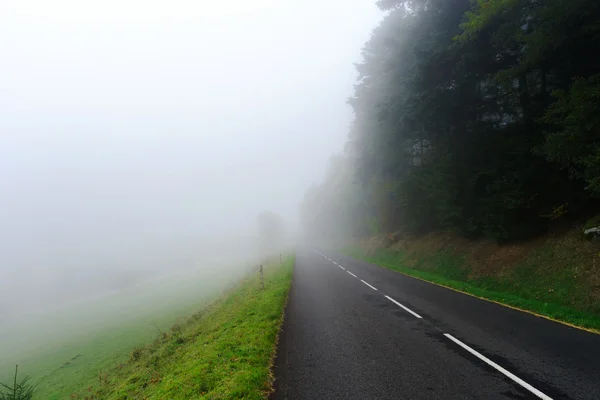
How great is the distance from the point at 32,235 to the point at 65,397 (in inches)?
7042

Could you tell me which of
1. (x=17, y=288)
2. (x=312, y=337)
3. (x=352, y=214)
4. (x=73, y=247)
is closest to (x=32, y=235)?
(x=73, y=247)

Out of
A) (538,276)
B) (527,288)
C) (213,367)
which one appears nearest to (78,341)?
(213,367)

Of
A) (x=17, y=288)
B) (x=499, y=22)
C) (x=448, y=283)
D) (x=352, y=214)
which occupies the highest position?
(x=499, y=22)

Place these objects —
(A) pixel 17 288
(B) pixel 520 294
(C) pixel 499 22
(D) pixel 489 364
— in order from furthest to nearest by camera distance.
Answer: (A) pixel 17 288 < (C) pixel 499 22 < (B) pixel 520 294 < (D) pixel 489 364

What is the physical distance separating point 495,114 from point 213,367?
17.8 metres

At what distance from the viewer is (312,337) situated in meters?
8.15

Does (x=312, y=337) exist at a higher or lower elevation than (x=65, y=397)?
higher

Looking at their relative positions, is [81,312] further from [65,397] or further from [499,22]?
[499,22]

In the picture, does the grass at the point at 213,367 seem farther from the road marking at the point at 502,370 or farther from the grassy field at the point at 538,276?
the grassy field at the point at 538,276

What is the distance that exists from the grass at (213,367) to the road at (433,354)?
51 centimetres

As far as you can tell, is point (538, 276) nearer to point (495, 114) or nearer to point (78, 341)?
point (495, 114)

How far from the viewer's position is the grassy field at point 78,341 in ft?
49.8

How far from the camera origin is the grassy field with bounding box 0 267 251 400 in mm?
15164

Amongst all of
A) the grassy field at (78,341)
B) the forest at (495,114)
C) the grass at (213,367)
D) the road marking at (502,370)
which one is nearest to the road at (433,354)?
the road marking at (502,370)
